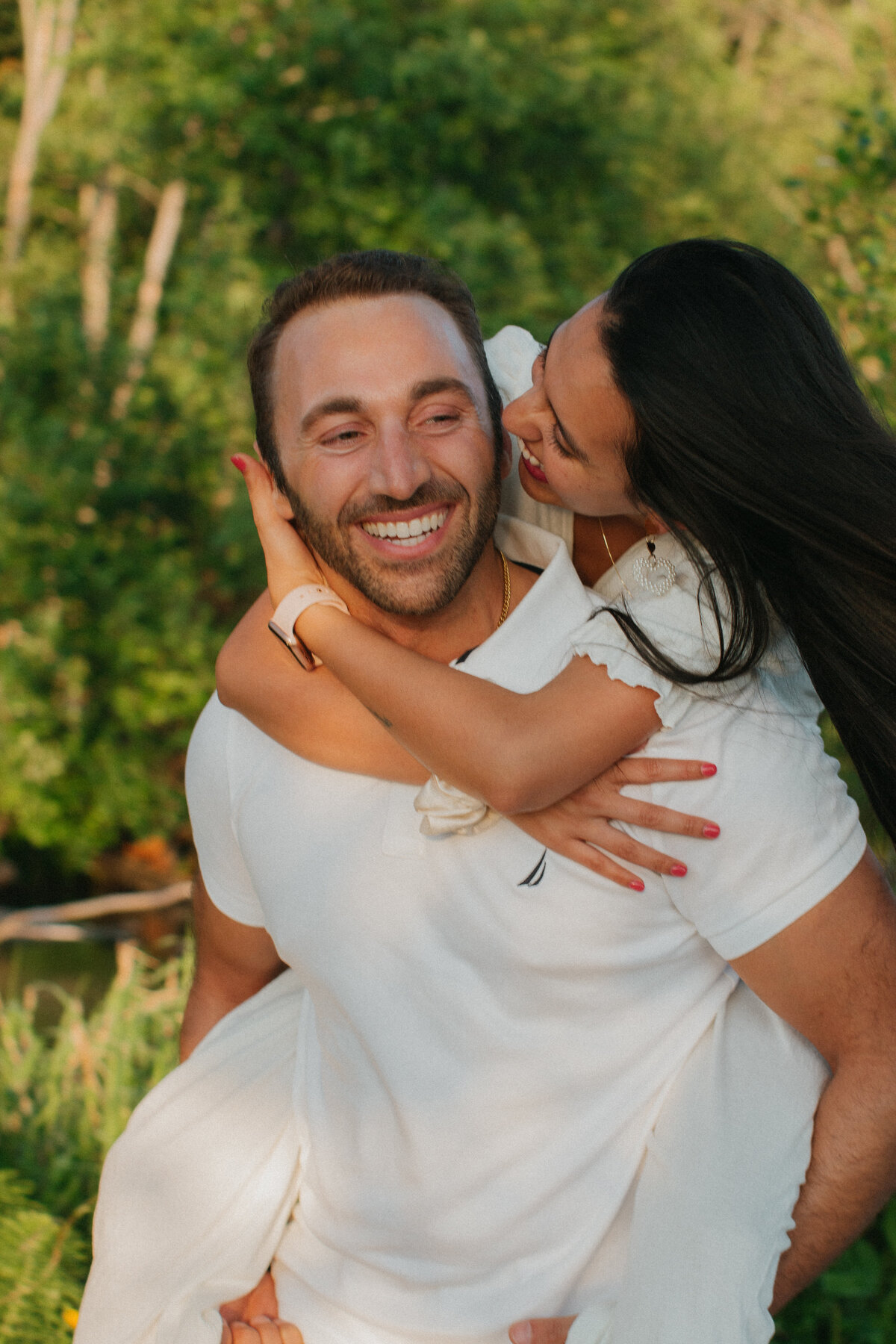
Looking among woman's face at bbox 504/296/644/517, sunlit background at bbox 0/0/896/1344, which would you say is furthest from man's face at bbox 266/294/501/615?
sunlit background at bbox 0/0/896/1344

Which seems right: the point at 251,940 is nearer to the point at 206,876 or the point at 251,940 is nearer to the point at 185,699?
the point at 206,876

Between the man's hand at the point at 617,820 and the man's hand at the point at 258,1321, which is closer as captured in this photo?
the man's hand at the point at 617,820

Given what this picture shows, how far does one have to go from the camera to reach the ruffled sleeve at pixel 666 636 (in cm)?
167

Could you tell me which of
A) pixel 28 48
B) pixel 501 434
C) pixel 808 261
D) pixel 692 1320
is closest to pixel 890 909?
pixel 692 1320

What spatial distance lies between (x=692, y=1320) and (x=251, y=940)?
1013mm

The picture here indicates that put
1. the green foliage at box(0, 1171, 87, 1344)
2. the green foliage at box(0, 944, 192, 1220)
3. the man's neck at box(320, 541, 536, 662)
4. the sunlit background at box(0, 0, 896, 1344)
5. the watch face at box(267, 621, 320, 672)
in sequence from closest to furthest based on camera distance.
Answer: the watch face at box(267, 621, 320, 672), the man's neck at box(320, 541, 536, 662), the green foliage at box(0, 1171, 87, 1344), the green foliage at box(0, 944, 192, 1220), the sunlit background at box(0, 0, 896, 1344)

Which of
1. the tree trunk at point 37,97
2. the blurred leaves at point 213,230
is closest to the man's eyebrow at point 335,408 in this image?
the blurred leaves at point 213,230

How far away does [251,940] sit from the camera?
219cm

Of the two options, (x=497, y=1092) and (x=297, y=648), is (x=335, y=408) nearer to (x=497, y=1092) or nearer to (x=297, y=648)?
(x=297, y=648)

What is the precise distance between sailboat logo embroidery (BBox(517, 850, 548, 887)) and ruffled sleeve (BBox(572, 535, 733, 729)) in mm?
280

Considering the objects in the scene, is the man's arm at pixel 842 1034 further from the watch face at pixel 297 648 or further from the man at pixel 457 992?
the watch face at pixel 297 648

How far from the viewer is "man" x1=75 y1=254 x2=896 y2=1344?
5.39 ft

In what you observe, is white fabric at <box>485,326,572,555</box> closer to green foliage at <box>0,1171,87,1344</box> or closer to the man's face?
the man's face

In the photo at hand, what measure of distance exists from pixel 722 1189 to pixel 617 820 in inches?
20.8
